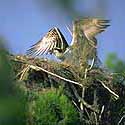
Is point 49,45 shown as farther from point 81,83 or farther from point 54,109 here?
point 54,109

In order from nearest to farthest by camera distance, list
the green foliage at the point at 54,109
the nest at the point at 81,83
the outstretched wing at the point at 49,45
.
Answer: the green foliage at the point at 54,109, the nest at the point at 81,83, the outstretched wing at the point at 49,45

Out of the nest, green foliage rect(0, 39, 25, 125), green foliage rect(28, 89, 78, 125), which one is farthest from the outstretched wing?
green foliage rect(0, 39, 25, 125)

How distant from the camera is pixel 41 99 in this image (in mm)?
6070

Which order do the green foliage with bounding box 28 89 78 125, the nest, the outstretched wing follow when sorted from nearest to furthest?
the green foliage with bounding box 28 89 78 125, the nest, the outstretched wing

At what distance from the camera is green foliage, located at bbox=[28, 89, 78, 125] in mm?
5977

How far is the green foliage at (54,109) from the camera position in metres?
5.98

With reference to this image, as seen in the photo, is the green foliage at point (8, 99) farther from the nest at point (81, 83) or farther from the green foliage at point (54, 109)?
the nest at point (81, 83)

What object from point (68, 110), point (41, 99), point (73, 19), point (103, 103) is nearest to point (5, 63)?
point (73, 19)

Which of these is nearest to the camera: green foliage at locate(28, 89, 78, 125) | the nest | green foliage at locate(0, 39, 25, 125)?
green foliage at locate(0, 39, 25, 125)

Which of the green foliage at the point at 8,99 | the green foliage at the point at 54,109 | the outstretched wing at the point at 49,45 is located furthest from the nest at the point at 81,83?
the green foliage at the point at 8,99

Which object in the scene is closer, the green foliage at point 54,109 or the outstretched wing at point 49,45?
the green foliage at point 54,109

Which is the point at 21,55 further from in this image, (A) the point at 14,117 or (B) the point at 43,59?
(A) the point at 14,117

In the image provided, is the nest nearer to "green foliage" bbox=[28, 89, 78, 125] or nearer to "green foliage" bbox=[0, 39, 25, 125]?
"green foliage" bbox=[28, 89, 78, 125]

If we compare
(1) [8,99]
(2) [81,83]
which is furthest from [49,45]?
(1) [8,99]
